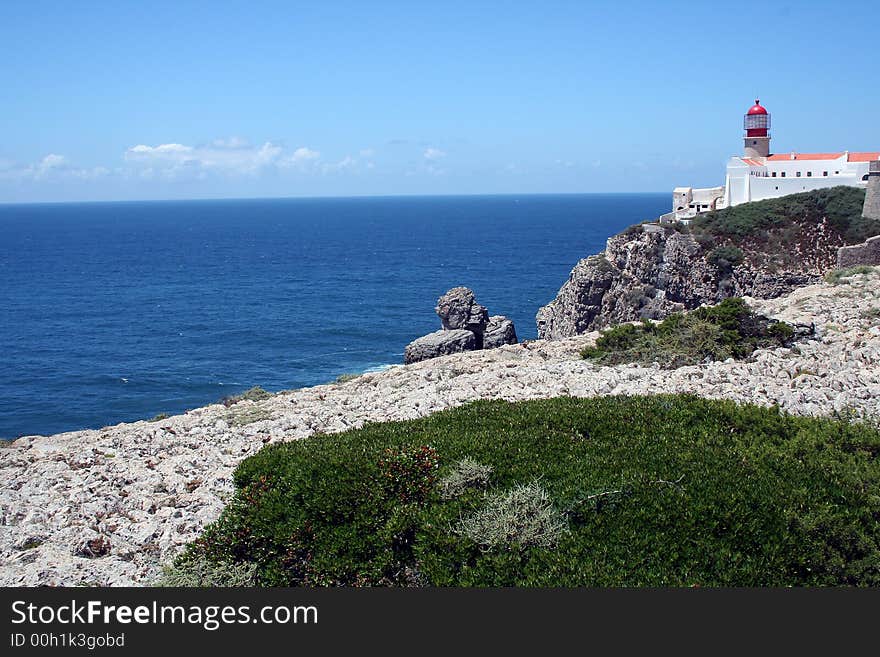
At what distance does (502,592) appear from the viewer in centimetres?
675

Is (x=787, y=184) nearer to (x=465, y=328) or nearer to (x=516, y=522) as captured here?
(x=465, y=328)

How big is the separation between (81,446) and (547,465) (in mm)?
9180

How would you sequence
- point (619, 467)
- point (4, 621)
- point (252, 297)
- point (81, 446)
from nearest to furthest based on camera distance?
point (4, 621) < point (619, 467) < point (81, 446) < point (252, 297)

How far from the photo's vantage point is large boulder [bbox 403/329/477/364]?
4012 cm

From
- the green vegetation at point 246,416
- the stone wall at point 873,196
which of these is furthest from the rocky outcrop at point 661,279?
the green vegetation at point 246,416

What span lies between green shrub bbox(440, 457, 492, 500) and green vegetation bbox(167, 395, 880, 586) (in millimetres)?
114

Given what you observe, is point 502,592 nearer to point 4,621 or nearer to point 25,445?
point 4,621

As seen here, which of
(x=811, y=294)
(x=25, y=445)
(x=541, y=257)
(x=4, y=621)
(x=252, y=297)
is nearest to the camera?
(x=4, y=621)

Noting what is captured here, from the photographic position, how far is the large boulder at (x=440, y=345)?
132 ft

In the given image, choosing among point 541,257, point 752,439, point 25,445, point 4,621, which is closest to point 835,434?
point 752,439

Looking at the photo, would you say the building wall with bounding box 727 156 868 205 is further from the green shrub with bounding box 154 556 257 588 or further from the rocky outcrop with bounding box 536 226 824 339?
the green shrub with bounding box 154 556 257 588

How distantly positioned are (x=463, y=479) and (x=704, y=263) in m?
37.1

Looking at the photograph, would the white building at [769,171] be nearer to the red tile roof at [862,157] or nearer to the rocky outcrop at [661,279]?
the red tile roof at [862,157]

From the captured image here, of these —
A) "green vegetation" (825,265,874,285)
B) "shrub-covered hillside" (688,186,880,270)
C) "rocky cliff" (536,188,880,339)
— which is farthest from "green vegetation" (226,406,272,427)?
"shrub-covered hillside" (688,186,880,270)
